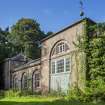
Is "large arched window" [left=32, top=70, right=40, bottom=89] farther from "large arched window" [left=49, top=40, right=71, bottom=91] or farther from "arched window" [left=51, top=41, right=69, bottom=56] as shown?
"arched window" [left=51, top=41, right=69, bottom=56]

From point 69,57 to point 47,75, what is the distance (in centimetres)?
577

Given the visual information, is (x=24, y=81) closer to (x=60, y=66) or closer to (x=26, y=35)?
(x=60, y=66)

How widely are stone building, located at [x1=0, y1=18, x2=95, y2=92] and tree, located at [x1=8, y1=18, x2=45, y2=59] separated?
3124cm

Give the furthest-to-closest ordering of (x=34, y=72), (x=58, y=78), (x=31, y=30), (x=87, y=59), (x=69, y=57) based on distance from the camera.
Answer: (x=31, y=30) → (x=34, y=72) → (x=58, y=78) → (x=69, y=57) → (x=87, y=59)

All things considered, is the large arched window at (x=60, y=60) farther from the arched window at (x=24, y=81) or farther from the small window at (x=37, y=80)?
the arched window at (x=24, y=81)

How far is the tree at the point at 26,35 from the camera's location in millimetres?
74000

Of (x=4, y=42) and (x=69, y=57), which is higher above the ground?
(x=4, y=42)

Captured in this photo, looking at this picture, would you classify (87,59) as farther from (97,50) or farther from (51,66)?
(51,66)

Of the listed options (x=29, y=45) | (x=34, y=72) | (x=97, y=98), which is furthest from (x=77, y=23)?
(x=29, y=45)

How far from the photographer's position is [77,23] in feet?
95.5

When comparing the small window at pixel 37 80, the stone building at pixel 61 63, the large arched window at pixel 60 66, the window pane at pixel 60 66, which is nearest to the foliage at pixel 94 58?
the stone building at pixel 61 63

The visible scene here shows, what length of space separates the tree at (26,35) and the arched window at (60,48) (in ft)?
123

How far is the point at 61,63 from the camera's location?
32625mm

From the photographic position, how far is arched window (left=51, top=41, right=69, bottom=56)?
31.9m
